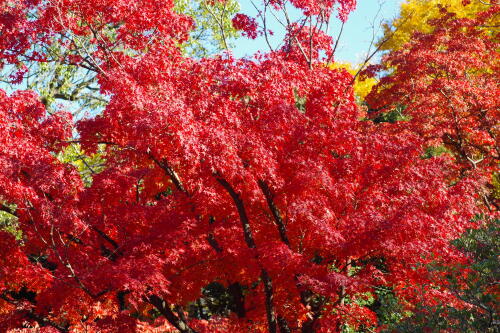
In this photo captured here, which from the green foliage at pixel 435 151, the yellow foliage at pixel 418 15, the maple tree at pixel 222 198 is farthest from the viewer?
the yellow foliage at pixel 418 15

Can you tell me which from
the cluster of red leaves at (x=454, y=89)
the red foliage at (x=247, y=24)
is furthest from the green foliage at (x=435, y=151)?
the red foliage at (x=247, y=24)

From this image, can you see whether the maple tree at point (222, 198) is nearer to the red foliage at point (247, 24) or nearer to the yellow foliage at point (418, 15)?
the red foliage at point (247, 24)

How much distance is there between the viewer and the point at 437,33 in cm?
1436

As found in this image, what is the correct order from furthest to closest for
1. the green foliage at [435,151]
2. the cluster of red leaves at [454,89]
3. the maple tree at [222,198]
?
the green foliage at [435,151]
the cluster of red leaves at [454,89]
the maple tree at [222,198]

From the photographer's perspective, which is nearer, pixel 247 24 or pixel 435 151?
pixel 247 24

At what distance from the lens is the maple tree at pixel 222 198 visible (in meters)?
7.47

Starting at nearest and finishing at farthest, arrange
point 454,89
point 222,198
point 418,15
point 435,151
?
point 222,198 → point 454,89 → point 435,151 → point 418,15

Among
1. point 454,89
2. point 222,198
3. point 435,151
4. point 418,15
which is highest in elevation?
point 418,15

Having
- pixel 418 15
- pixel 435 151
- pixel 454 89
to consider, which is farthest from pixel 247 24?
pixel 418 15

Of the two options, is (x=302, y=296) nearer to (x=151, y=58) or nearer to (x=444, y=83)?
(x=151, y=58)

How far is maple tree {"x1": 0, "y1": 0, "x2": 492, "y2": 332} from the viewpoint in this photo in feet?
24.5

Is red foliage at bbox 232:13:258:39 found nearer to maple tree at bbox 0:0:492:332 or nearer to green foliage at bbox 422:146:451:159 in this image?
maple tree at bbox 0:0:492:332

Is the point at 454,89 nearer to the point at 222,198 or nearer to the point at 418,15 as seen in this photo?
the point at 222,198

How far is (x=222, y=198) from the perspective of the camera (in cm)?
895
